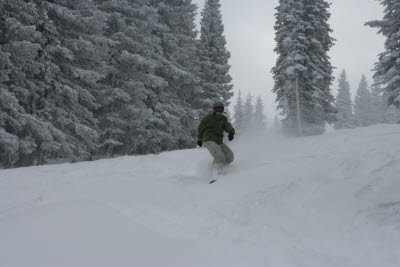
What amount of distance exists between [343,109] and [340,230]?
48954 mm

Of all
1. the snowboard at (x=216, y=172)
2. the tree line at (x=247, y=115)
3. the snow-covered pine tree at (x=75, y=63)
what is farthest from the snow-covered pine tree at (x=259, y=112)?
the snowboard at (x=216, y=172)

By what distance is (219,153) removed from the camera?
727cm

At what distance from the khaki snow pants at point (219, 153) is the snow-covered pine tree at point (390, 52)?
1377 cm

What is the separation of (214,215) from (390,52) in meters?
18.9

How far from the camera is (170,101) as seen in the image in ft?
59.9

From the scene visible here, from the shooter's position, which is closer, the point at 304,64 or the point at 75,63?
the point at 75,63

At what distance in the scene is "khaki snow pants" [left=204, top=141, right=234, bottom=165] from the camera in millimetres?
7262

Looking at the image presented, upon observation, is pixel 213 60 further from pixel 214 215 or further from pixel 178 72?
pixel 214 215

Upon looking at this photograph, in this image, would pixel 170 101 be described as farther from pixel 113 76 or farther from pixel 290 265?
pixel 290 265

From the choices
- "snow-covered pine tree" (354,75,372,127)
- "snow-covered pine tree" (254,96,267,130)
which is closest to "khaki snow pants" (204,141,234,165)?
"snow-covered pine tree" (354,75,372,127)

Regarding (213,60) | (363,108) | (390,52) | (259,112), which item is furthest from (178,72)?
(259,112)

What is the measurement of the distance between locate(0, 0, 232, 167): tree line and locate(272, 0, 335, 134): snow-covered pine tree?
5787 millimetres

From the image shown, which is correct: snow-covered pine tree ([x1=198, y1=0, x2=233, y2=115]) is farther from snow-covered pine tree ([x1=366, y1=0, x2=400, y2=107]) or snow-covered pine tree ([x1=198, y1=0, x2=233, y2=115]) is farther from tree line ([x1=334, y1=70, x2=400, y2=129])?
tree line ([x1=334, y1=70, x2=400, y2=129])

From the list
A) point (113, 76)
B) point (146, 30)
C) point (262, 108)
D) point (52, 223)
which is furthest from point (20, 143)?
point (262, 108)
